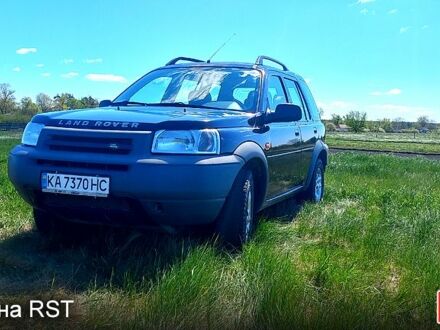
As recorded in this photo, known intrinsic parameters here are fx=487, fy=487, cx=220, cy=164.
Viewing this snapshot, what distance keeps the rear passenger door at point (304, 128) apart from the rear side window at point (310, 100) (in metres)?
0.19

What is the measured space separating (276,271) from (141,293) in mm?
895

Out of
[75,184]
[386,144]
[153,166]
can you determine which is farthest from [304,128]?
[386,144]

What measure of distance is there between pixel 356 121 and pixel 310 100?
328ft

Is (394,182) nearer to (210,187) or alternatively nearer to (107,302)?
(210,187)

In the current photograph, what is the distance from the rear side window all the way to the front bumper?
333cm

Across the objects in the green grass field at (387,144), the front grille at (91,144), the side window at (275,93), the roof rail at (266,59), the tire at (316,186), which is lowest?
the green grass field at (387,144)

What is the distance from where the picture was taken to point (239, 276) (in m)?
3.26

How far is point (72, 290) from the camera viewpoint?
10.2ft

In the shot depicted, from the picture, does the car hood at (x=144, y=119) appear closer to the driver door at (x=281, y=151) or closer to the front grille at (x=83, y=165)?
the front grille at (x=83, y=165)

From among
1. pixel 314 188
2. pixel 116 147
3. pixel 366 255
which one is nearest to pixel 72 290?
pixel 116 147

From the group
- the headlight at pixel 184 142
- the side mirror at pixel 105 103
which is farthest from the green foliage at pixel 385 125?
the headlight at pixel 184 142

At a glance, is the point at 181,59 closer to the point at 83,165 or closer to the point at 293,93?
the point at 293,93

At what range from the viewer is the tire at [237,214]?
3797mm

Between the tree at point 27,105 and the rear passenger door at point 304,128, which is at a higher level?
the tree at point 27,105
